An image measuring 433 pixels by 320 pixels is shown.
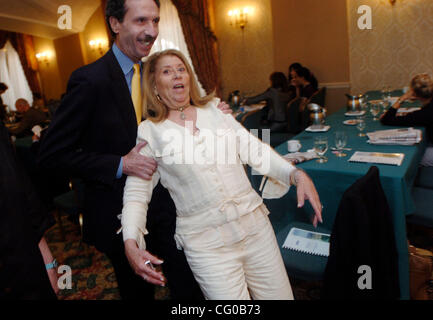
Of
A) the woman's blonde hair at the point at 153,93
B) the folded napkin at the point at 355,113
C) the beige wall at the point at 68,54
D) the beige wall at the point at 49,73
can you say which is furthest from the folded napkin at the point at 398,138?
the beige wall at the point at 49,73

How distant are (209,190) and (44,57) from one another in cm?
1165

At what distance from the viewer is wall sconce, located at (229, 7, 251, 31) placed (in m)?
7.05

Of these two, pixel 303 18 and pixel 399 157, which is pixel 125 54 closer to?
pixel 399 157

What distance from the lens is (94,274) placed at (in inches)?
109

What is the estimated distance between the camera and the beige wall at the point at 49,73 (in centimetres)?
1061

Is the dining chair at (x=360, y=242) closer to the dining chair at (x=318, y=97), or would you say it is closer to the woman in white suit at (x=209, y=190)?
the woman in white suit at (x=209, y=190)

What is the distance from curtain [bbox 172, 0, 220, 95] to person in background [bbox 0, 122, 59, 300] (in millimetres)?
6666

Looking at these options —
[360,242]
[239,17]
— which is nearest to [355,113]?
[360,242]

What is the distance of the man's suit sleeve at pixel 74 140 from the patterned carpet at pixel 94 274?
1366mm

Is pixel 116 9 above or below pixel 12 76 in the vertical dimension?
below

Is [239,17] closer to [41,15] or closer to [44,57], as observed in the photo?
[41,15]

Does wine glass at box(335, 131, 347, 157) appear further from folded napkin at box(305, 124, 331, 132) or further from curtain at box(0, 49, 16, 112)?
curtain at box(0, 49, 16, 112)

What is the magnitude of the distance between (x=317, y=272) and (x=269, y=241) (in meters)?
0.40
